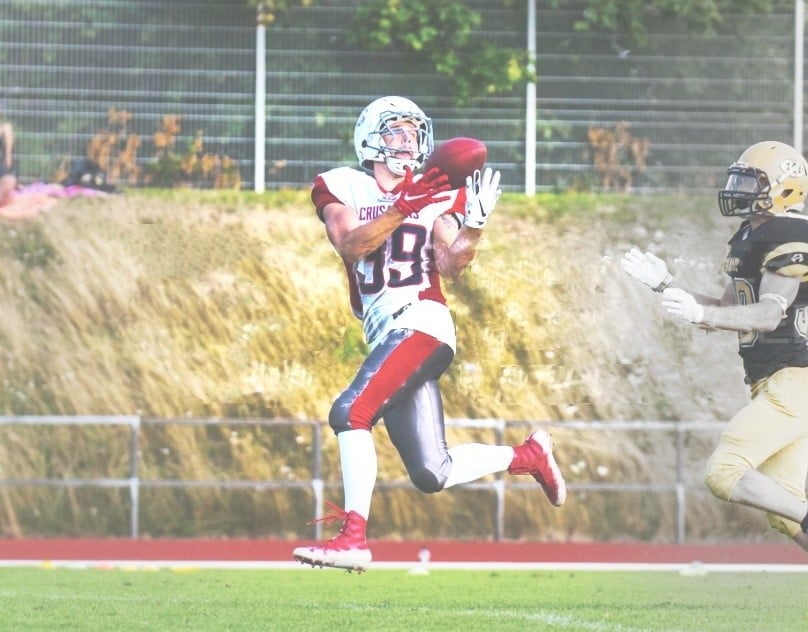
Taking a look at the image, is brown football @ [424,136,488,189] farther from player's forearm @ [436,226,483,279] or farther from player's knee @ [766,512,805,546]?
player's knee @ [766,512,805,546]

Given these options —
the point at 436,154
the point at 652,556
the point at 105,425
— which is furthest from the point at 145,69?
the point at 436,154

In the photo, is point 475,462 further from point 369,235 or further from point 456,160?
point 456,160

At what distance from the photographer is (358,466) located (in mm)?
7633

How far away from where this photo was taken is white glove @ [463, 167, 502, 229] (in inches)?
297

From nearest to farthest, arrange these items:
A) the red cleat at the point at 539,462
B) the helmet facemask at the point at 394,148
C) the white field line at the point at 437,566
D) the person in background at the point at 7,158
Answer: the helmet facemask at the point at 394,148 < the red cleat at the point at 539,462 < the white field line at the point at 437,566 < the person in background at the point at 7,158

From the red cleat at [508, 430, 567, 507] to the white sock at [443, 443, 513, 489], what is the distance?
0.06m

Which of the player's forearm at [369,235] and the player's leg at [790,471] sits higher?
the player's forearm at [369,235]

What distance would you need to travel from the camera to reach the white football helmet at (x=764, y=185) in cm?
797

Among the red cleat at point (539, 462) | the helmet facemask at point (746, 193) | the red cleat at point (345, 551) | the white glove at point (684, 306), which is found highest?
the helmet facemask at point (746, 193)

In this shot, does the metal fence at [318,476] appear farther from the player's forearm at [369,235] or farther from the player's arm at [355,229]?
the player's forearm at [369,235]

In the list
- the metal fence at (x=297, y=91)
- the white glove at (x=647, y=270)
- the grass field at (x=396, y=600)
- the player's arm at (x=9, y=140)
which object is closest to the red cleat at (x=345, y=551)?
the grass field at (x=396, y=600)

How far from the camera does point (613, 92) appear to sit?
17641 mm

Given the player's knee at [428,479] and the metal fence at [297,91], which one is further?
the metal fence at [297,91]

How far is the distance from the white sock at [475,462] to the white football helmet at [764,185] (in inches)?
51.8
